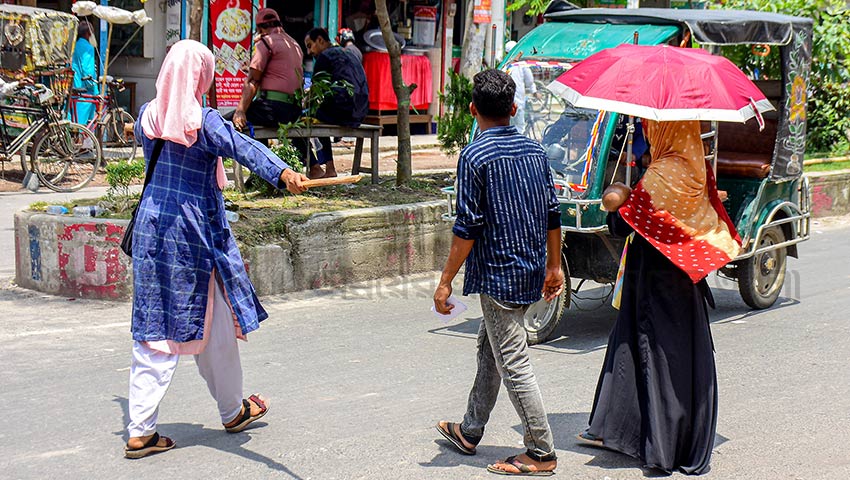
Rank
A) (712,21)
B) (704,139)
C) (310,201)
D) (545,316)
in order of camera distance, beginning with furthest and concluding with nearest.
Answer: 1. (310,201)
2. (704,139)
3. (712,21)
4. (545,316)

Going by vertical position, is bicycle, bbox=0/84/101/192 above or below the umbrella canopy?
below

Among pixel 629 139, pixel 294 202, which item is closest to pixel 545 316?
pixel 629 139

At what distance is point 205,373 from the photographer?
4902mm

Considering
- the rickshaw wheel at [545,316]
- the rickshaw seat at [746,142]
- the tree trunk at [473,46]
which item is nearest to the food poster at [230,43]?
the tree trunk at [473,46]

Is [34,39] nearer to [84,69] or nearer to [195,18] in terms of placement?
[84,69]

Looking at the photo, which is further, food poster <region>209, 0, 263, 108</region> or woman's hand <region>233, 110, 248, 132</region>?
food poster <region>209, 0, 263, 108</region>

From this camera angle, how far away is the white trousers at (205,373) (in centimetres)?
461

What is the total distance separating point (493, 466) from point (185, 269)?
166 centimetres

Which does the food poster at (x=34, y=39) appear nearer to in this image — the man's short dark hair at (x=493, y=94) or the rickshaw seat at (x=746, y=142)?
the rickshaw seat at (x=746, y=142)

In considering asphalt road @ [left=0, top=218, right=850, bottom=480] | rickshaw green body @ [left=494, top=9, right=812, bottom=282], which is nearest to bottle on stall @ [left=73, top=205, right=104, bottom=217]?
asphalt road @ [left=0, top=218, right=850, bottom=480]

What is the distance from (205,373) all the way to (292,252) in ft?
11.0

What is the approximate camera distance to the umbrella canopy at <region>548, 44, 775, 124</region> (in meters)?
4.77

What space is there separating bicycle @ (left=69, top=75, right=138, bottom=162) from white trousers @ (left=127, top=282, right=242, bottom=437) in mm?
8894

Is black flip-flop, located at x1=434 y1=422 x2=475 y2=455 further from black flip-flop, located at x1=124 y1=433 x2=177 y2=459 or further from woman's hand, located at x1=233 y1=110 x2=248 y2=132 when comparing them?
woman's hand, located at x1=233 y1=110 x2=248 y2=132
